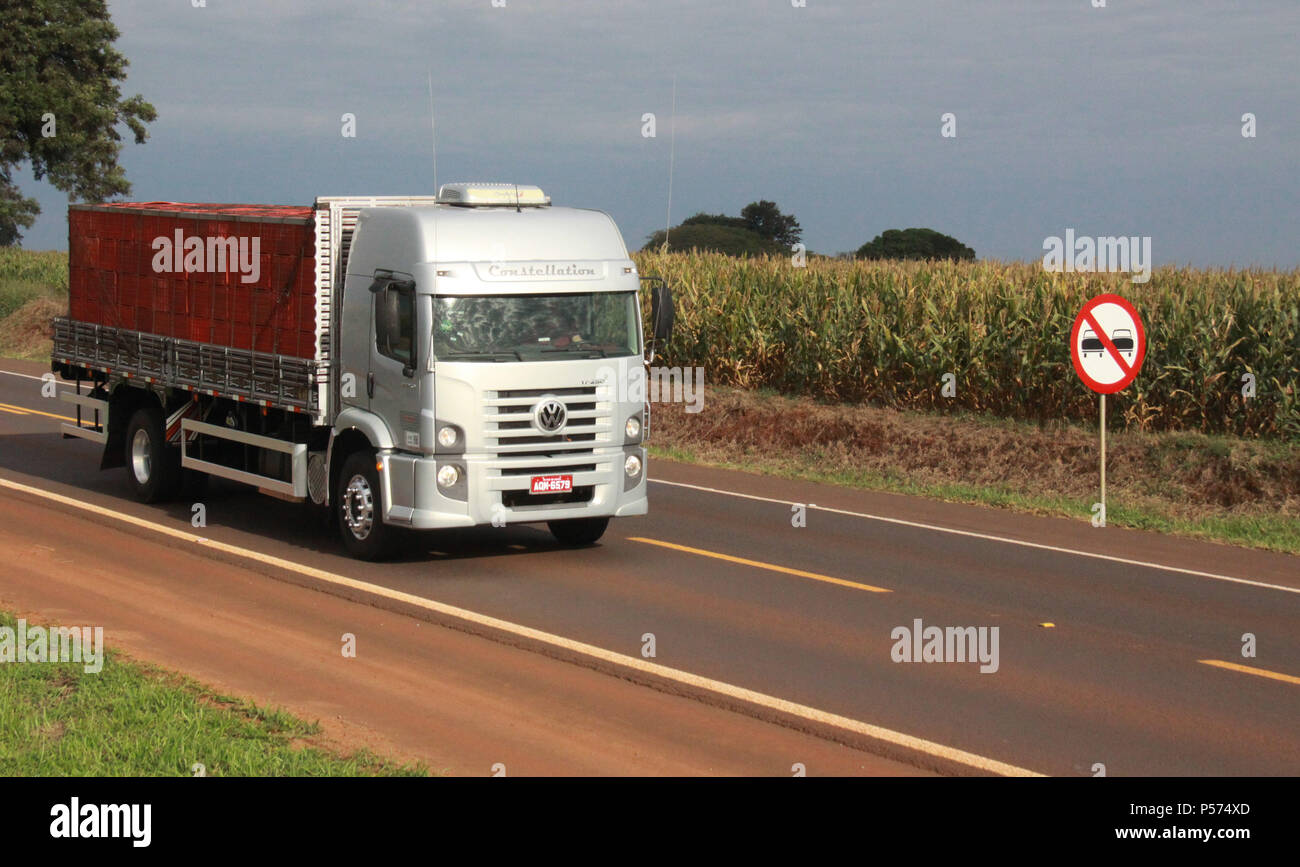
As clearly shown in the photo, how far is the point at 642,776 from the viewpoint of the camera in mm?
7691

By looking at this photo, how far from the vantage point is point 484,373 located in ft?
43.0

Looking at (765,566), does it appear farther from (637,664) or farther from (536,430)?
(637,664)

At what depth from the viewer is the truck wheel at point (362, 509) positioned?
13.5 m

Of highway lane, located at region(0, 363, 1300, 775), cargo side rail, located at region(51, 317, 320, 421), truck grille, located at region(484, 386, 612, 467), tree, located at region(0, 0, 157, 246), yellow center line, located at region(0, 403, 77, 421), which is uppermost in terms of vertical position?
tree, located at region(0, 0, 157, 246)

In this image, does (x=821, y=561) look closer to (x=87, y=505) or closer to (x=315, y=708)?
(x=315, y=708)

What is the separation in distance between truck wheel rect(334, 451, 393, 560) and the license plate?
1.37m

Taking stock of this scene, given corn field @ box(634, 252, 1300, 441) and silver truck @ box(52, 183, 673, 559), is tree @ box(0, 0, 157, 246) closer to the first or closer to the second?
corn field @ box(634, 252, 1300, 441)

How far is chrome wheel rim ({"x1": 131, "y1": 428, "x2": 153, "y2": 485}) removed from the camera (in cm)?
1700

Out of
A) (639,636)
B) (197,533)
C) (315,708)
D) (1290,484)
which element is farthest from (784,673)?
(1290,484)

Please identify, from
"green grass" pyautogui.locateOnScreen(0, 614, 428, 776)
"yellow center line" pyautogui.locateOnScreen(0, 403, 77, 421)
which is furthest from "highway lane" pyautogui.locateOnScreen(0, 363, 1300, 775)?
"yellow center line" pyautogui.locateOnScreen(0, 403, 77, 421)

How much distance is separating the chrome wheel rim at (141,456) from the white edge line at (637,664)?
1514 mm

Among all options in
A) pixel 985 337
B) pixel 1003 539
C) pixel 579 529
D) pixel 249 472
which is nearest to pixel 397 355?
pixel 579 529

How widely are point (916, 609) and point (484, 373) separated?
421cm
